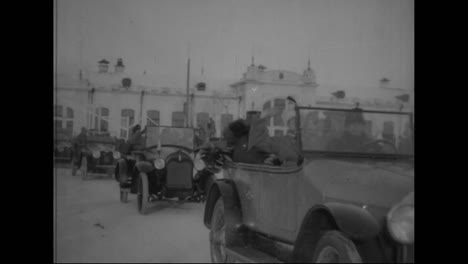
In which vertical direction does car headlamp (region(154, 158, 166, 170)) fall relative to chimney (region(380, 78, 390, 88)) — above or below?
below

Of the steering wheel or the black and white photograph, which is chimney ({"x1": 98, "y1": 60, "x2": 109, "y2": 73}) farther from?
the steering wheel

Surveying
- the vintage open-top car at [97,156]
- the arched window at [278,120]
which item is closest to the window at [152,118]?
the vintage open-top car at [97,156]

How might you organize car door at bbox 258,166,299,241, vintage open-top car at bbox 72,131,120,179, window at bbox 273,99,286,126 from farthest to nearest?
vintage open-top car at bbox 72,131,120,179 < window at bbox 273,99,286,126 < car door at bbox 258,166,299,241

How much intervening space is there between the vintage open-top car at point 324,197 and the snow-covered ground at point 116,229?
17 cm

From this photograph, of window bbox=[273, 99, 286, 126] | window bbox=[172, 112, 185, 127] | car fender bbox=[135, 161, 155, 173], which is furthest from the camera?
car fender bbox=[135, 161, 155, 173]

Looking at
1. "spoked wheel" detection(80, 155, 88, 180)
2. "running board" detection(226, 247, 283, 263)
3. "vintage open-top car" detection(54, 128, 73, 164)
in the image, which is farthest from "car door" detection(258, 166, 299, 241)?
"vintage open-top car" detection(54, 128, 73, 164)

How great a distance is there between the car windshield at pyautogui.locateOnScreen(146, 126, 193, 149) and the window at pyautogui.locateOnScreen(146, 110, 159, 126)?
0.07 metres

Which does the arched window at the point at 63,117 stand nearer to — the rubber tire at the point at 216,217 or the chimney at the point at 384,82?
the rubber tire at the point at 216,217

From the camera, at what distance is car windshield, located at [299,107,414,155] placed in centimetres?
304

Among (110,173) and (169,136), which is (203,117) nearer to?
(169,136)

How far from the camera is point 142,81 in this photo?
11.9ft

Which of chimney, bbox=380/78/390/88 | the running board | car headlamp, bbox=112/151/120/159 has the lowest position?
the running board

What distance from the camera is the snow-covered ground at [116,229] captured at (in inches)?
131
